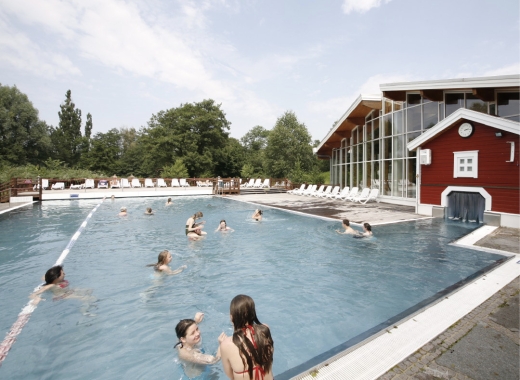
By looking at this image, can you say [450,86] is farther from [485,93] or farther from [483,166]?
[483,166]

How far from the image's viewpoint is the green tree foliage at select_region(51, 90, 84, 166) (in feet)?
151

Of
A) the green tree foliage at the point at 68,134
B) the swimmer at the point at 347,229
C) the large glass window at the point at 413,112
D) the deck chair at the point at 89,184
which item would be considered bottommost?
the swimmer at the point at 347,229

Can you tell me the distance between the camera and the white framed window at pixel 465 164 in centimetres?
992

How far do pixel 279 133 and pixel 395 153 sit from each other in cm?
1857

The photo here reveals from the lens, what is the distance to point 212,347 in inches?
143

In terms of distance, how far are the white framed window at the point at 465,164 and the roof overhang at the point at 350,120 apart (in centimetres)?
668

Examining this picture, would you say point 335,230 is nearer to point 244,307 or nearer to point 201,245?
point 201,245

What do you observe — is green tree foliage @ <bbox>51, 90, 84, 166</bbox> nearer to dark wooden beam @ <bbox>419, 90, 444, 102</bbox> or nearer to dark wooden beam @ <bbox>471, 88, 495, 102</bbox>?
dark wooden beam @ <bbox>419, 90, 444, 102</bbox>

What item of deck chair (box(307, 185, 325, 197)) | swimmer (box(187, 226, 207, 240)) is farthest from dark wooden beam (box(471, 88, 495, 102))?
swimmer (box(187, 226, 207, 240))

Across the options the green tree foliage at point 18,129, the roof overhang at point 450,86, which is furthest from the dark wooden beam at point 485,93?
the green tree foliage at point 18,129

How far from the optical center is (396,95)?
1474cm

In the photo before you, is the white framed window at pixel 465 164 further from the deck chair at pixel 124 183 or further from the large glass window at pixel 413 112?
the deck chair at pixel 124 183

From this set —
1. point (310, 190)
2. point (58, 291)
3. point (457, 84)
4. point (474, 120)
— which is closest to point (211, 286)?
point (58, 291)

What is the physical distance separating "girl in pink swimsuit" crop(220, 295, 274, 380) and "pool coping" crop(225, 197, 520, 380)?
2.46 feet
